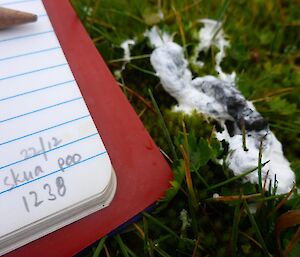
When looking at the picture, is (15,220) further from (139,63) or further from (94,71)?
(139,63)

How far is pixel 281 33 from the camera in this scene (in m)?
0.94

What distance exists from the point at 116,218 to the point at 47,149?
0.16 metres

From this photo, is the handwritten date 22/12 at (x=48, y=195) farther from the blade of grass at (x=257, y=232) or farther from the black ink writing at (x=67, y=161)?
the blade of grass at (x=257, y=232)

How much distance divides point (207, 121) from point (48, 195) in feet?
1.12

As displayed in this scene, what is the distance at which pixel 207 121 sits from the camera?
75cm

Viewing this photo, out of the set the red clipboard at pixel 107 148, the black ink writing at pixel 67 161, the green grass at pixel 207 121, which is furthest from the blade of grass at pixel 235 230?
the black ink writing at pixel 67 161

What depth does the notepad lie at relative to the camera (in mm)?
571

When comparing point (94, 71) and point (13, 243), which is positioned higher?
point (94, 71)

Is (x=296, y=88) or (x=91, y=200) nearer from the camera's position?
(x=91, y=200)

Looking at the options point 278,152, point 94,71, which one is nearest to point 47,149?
point 94,71

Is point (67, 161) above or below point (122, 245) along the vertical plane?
above

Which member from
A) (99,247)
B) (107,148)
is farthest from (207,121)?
(99,247)

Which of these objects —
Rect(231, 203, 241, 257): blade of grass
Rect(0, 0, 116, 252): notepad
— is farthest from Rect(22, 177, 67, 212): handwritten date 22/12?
Rect(231, 203, 241, 257): blade of grass

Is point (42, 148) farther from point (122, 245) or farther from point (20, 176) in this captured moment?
point (122, 245)
